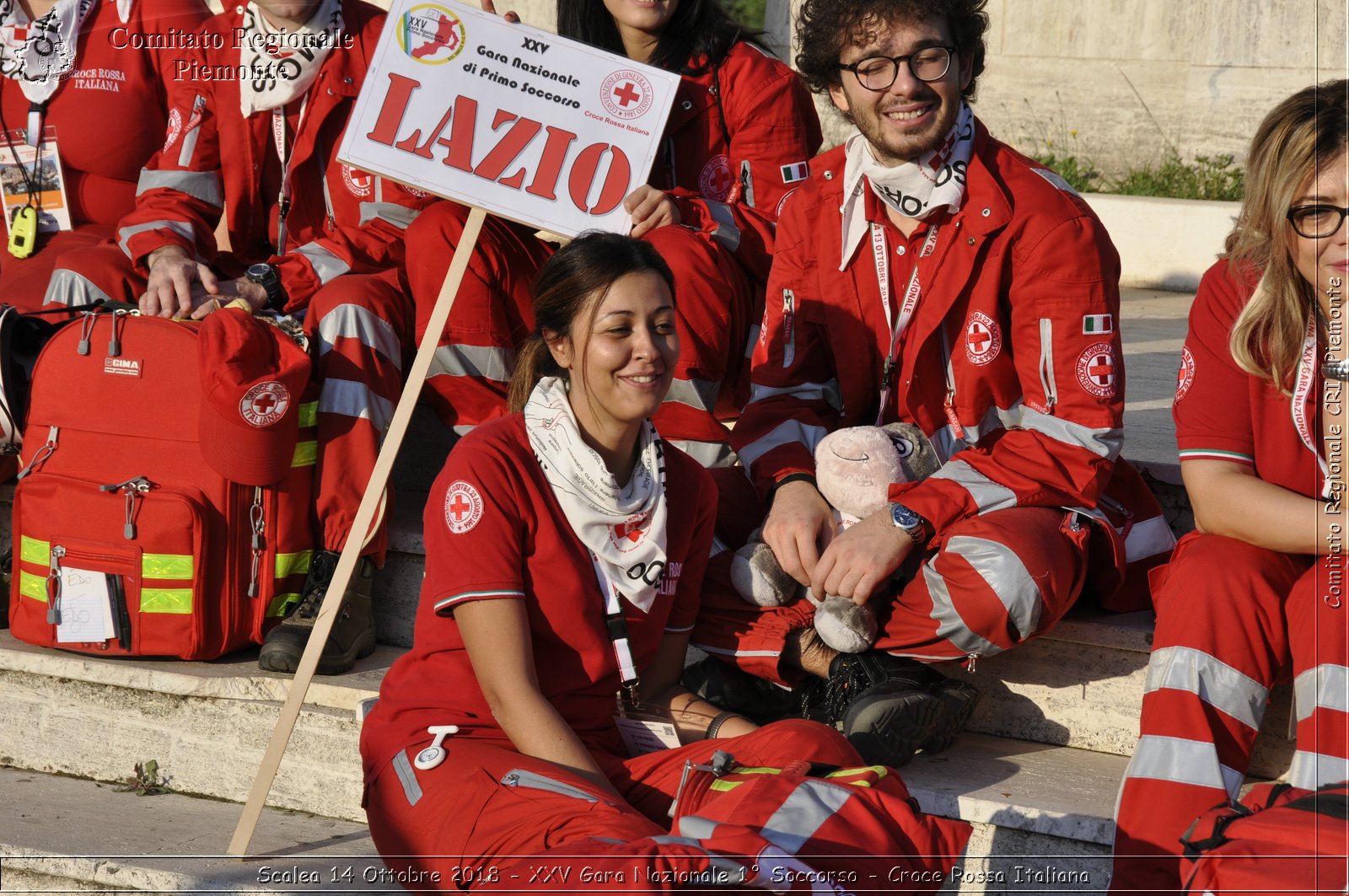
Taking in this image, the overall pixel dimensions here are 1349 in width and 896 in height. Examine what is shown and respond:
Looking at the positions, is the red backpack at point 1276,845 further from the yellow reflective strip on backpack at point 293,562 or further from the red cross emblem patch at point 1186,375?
the yellow reflective strip on backpack at point 293,562

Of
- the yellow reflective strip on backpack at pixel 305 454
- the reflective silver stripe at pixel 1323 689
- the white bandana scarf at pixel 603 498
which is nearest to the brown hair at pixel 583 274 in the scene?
the white bandana scarf at pixel 603 498

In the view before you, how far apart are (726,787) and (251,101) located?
275cm

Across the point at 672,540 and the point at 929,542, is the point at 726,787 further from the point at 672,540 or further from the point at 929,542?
the point at 929,542

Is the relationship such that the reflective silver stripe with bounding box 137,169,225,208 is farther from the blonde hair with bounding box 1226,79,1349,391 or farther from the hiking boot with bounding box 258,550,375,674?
the blonde hair with bounding box 1226,79,1349,391

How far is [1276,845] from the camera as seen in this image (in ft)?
6.96

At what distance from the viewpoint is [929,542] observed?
316 centimetres

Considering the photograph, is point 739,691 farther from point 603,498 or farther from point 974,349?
point 974,349

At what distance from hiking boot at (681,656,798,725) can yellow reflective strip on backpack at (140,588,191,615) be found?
1312 mm

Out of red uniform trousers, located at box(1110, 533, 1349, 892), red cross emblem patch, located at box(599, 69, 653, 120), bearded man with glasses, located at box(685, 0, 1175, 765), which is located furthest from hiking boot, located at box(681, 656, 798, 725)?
red cross emblem patch, located at box(599, 69, 653, 120)

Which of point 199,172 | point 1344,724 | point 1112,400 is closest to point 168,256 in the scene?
point 199,172

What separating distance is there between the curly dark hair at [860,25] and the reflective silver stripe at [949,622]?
3.96 feet

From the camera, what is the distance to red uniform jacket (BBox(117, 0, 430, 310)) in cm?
416

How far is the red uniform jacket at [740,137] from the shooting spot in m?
4.04

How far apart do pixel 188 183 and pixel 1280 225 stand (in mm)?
3064
